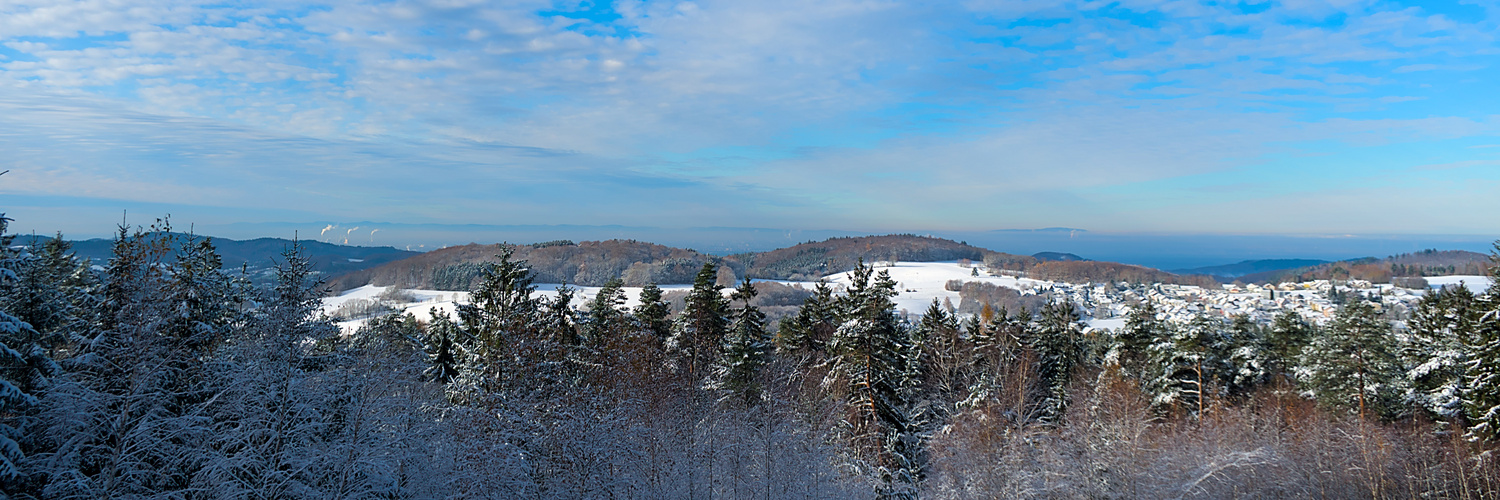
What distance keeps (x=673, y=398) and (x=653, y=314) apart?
7.58m

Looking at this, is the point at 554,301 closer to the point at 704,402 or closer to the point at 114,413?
the point at 704,402

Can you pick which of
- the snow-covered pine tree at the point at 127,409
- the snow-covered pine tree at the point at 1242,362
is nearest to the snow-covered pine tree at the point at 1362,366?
the snow-covered pine tree at the point at 1242,362

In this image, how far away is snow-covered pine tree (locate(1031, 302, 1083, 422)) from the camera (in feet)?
113

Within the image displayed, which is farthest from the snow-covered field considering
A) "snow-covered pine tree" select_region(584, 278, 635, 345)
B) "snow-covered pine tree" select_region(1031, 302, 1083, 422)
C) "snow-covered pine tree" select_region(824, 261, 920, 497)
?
"snow-covered pine tree" select_region(824, 261, 920, 497)

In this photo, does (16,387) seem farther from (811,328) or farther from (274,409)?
(811,328)

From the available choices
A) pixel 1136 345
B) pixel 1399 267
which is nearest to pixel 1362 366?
pixel 1136 345

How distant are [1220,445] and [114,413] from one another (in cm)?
3279

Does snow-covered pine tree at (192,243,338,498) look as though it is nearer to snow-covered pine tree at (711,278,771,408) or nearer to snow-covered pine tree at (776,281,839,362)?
snow-covered pine tree at (711,278,771,408)

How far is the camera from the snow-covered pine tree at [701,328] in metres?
25.8

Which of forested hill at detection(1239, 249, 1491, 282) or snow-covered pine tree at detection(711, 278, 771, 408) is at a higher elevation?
forested hill at detection(1239, 249, 1491, 282)

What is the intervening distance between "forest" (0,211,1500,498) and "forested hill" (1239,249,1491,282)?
5427 inches

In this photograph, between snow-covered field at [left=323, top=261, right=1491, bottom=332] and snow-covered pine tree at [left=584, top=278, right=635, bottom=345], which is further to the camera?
snow-covered field at [left=323, top=261, right=1491, bottom=332]

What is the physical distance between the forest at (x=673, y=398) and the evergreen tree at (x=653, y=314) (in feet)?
0.59

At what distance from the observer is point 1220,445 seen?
24891 mm
